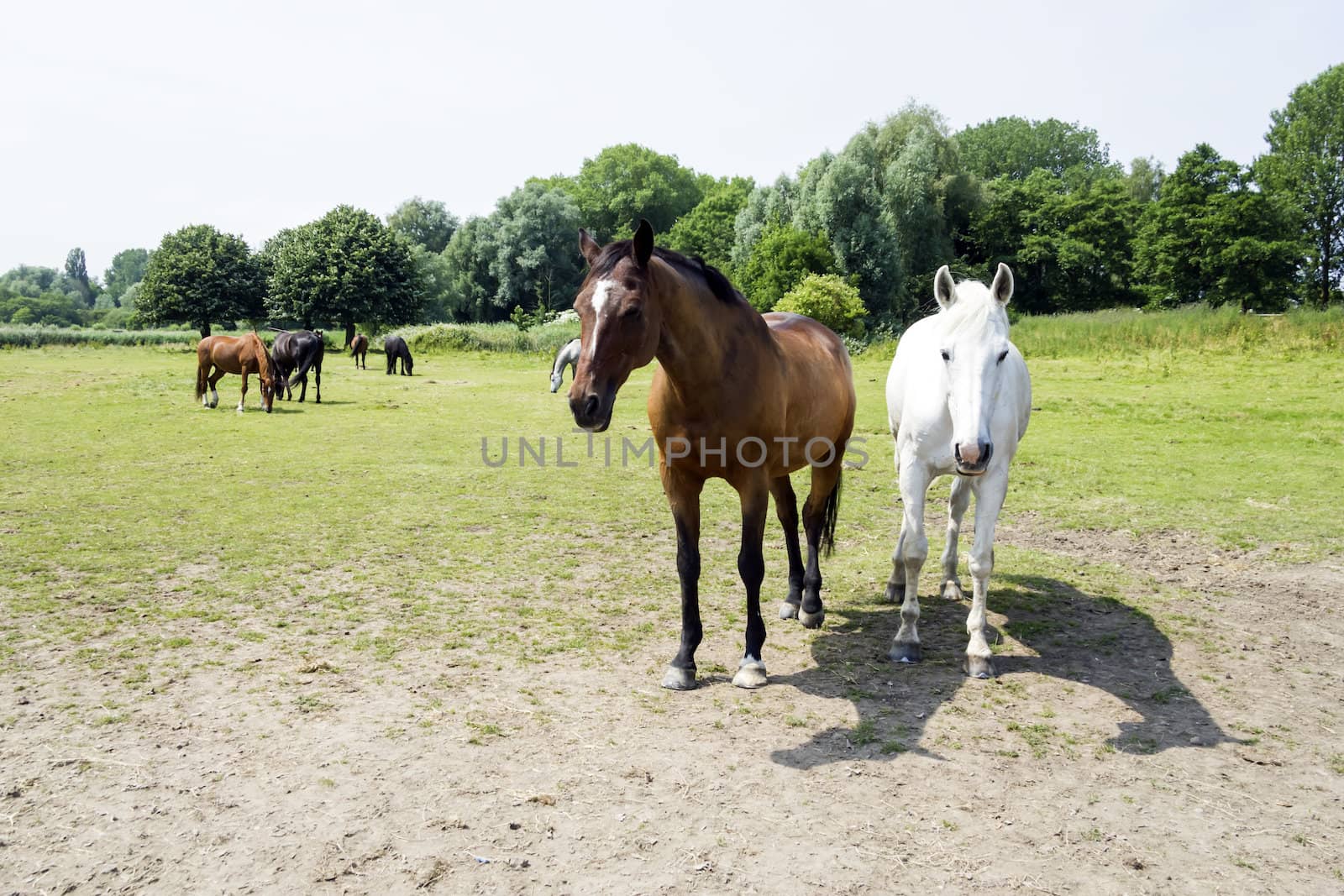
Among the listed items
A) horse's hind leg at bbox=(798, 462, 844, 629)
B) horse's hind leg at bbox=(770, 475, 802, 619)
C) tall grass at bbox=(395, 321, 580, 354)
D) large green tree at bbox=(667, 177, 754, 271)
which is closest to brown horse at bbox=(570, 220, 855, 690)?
horse's hind leg at bbox=(770, 475, 802, 619)

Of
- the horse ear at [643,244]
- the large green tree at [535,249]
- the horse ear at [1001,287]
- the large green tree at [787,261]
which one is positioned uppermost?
the large green tree at [535,249]

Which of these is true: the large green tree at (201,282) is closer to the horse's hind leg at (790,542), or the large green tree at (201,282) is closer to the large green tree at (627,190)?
the large green tree at (627,190)

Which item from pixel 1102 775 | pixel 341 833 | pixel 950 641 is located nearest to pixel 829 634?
pixel 950 641

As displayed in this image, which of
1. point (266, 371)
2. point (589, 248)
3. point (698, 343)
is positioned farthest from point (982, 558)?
point (266, 371)

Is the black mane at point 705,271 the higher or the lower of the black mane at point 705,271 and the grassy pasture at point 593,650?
the higher

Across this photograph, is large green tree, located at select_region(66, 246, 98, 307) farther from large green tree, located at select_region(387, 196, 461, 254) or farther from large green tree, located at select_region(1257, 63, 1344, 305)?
large green tree, located at select_region(1257, 63, 1344, 305)

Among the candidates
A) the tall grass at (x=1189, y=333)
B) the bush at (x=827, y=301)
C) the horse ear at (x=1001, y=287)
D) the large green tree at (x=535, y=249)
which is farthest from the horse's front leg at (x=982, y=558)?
the large green tree at (x=535, y=249)

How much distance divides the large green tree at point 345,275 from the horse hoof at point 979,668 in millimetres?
49789

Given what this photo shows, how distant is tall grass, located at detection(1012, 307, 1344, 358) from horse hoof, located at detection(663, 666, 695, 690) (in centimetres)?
2305

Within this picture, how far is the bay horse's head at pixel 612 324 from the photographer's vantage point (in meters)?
3.46

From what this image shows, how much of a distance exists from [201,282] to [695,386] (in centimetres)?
6029

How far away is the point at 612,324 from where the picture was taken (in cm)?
357

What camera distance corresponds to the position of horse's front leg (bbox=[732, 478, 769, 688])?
168 inches

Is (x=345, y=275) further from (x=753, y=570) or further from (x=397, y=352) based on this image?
(x=753, y=570)
